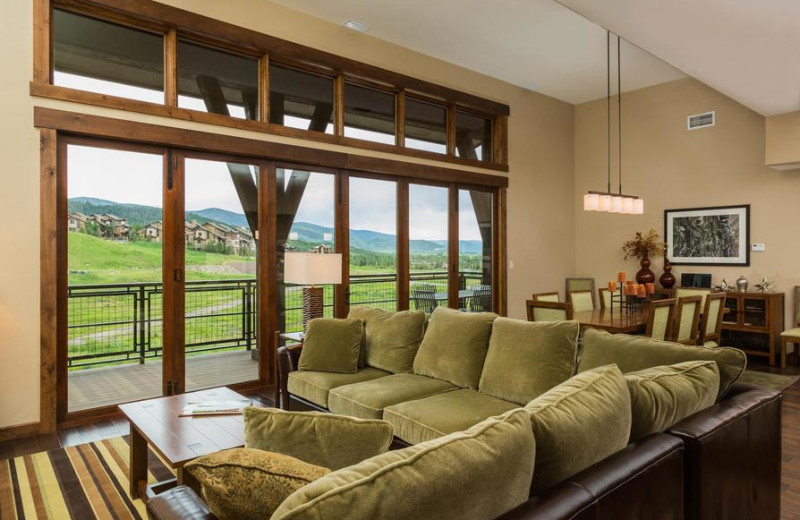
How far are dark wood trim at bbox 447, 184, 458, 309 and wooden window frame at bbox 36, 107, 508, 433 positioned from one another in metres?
0.01

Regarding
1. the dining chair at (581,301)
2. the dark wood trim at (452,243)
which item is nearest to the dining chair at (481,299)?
the dark wood trim at (452,243)

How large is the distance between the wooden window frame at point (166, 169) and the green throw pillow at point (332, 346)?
1.30m

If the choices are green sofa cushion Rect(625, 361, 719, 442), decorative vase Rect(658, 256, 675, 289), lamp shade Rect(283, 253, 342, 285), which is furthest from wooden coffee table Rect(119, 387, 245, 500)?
decorative vase Rect(658, 256, 675, 289)

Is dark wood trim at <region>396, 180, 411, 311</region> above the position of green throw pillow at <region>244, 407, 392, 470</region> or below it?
above

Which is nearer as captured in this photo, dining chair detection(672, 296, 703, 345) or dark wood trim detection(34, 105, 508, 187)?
dark wood trim detection(34, 105, 508, 187)

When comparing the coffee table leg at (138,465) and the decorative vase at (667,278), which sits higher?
the decorative vase at (667,278)

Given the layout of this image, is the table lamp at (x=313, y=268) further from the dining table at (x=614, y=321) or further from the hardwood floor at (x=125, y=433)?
the dining table at (x=614, y=321)

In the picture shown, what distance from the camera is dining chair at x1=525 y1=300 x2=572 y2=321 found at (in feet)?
13.6

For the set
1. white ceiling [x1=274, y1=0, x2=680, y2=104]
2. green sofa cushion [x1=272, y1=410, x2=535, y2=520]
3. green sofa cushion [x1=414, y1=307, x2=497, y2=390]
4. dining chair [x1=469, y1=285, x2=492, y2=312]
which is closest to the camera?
green sofa cushion [x1=272, y1=410, x2=535, y2=520]

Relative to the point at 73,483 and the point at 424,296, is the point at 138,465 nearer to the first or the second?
the point at 73,483

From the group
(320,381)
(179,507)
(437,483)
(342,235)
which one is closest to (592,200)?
(342,235)

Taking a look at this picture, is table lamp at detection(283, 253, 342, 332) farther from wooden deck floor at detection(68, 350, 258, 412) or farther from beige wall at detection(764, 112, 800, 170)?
beige wall at detection(764, 112, 800, 170)

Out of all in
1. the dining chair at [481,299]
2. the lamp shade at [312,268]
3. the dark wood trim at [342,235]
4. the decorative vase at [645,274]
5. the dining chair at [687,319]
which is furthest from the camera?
the decorative vase at [645,274]

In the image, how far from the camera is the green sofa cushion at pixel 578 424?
1.32 meters
